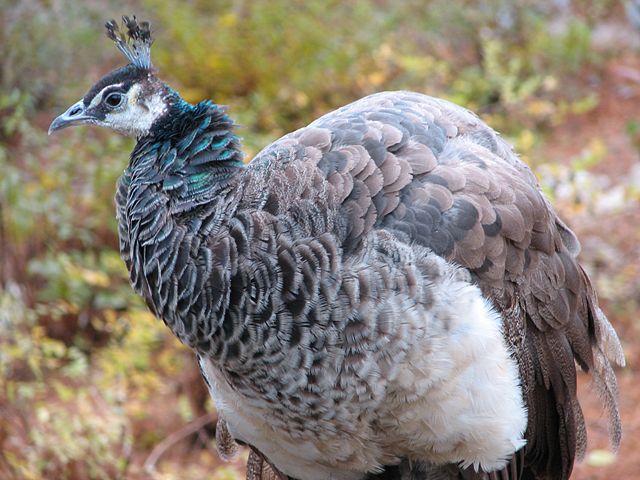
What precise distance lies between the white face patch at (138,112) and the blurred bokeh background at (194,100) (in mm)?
1556

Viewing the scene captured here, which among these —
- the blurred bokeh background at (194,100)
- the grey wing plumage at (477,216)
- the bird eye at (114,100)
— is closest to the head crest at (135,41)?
the bird eye at (114,100)

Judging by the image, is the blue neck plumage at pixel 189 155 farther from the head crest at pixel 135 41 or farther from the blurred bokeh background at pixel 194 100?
the blurred bokeh background at pixel 194 100

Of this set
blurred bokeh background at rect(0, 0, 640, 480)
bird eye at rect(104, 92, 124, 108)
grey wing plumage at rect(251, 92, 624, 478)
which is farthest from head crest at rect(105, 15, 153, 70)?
blurred bokeh background at rect(0, 0, 640, 480)

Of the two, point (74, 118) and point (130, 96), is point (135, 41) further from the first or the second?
point (74, 118)

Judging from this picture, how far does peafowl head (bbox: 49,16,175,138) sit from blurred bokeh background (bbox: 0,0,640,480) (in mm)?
1511

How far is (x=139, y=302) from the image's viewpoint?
5.17 m

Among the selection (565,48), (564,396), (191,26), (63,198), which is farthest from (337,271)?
(565,48)

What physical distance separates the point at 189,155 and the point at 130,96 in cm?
30

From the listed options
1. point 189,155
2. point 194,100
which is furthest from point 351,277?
point 194,100

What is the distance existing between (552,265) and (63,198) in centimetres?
354

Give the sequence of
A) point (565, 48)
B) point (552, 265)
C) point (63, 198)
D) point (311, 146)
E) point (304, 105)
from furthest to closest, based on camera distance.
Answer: point (565, 48) → point (304, 105) → point (63, 198) → point (552, 265) → point (311, 146)

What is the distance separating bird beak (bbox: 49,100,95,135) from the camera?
2.96 meters

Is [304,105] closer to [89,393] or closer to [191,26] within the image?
[191,26]

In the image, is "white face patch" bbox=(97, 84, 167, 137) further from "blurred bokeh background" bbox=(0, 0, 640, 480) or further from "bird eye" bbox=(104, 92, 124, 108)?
"blurred bokeh background" bbox=(0, 0, 640, 480)
